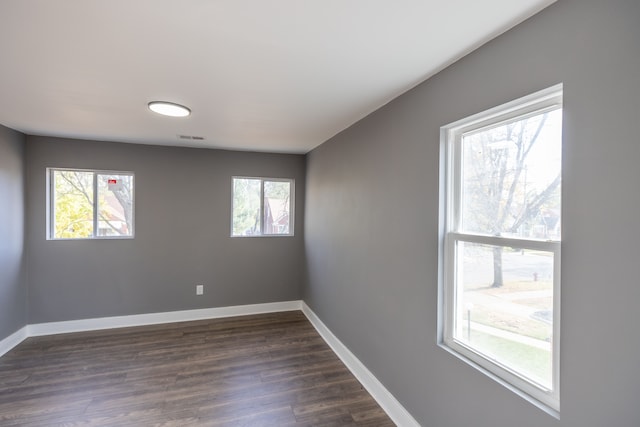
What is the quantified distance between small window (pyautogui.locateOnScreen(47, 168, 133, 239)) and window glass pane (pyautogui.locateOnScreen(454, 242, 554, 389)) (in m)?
3.96

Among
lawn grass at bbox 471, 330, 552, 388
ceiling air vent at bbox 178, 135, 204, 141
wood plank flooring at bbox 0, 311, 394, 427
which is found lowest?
wood plank flooring at bbox 0, 311, 394, 427

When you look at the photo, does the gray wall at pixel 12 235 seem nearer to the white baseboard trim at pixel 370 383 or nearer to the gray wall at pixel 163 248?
the gray wall at pixel 163 248

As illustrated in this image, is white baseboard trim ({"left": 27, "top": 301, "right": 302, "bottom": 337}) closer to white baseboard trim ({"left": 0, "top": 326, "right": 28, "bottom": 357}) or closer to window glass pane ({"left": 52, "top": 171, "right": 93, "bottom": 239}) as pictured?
white baseboard trim ({"left": 0, "top": 326, "right": 28, "bottom": 357})

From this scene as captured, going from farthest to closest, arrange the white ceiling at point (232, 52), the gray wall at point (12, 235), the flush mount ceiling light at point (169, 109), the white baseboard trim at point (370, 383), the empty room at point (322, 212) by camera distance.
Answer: the gray wall at point (12, 235)
the flush mount ceiling light at point (169, 109)
the white baseboard trim at point (370, 383)
the white ceiling at point (232, 52)
the empty room at point (322, 212)

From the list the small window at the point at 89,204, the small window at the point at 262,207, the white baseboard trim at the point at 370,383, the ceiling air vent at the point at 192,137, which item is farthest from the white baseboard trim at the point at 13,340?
the white baseboard trim at the point at 370,383

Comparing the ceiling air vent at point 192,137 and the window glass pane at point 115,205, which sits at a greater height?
the ceiling air vent at point 192,137

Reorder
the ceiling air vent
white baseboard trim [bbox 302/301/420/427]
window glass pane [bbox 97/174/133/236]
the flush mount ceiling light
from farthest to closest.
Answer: window glass pane [bbox 97/174/133/236] → the ceiling air vent → the flush mount ceiling light → white baseboard trim [bbox 302/301/420/427]

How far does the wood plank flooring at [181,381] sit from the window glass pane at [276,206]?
58.5 inches

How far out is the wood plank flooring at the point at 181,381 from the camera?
7.24 ft

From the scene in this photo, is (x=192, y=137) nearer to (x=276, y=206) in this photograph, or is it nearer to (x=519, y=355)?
(x=276, y=206)

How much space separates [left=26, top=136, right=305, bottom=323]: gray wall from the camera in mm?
3566

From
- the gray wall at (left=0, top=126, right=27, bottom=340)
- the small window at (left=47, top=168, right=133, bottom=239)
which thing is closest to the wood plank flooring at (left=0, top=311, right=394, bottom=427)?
the gray wall at (left=0, top=126, right=27, bottom=340)

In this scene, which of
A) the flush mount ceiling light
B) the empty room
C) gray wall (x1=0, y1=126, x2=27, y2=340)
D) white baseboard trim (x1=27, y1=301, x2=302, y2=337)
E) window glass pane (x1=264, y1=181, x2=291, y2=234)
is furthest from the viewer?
window glass pane (x1=264, y1=181, x2=291, y2=234)

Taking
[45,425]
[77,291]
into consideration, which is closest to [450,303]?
[45,425]
